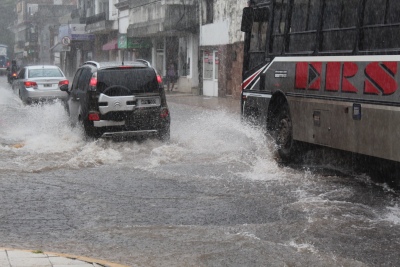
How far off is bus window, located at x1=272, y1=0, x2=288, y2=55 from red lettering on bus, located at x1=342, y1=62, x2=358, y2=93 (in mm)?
2708

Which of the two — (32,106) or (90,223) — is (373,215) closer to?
(90,223)

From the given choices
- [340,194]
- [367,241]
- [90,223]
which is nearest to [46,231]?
[90,223]

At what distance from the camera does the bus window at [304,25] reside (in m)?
12.2

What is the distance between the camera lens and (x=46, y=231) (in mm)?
8156

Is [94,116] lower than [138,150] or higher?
higher

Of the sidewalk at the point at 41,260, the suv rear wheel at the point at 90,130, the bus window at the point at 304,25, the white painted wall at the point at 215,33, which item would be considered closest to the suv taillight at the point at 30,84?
the white painted wall at the point at 215,33

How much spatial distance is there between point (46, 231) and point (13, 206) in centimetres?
160

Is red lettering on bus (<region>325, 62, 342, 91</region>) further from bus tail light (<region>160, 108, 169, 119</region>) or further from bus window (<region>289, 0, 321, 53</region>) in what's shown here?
bus tail light (<region>160, 108, 169, 119</region>)

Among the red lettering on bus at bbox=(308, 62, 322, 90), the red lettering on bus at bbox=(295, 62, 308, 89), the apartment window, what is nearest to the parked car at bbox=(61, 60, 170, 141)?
the red lettering on bus at bbox=(295, 62, 308, 89)

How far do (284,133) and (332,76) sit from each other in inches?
94.5

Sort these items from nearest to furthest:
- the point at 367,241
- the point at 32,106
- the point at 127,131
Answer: the point at 367,241 < the point at 127,131 < the point at 32,106

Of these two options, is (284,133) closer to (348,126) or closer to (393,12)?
(348,126)

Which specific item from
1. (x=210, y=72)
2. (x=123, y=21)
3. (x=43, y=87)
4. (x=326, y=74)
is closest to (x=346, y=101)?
(x=326, y=74)

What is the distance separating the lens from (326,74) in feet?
38.2
